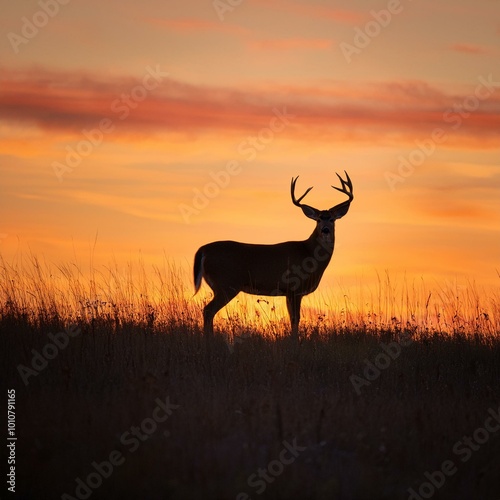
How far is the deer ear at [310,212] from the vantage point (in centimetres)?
1684

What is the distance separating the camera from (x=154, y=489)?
6594 millimetres

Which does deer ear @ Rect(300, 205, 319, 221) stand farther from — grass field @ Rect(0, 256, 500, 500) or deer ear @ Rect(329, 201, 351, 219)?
grass field @ Rect(0, 256, 500, 500)

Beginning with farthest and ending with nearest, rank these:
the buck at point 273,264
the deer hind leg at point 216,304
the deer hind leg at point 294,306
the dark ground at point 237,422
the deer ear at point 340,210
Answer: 1. the deer ear at point 340,210
2. the buck at point 273,264
3. the deer hind leg at point 294,306
4. the deer hind leg at point 216,304
5. the dark ground at point 237,422

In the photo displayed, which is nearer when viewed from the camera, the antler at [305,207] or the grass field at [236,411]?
the grass field at [236,411]

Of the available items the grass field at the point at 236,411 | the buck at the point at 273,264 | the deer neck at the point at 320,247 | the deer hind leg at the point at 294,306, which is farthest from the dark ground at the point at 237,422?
the deer neck at the point at 320,247

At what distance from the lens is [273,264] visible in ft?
54.7

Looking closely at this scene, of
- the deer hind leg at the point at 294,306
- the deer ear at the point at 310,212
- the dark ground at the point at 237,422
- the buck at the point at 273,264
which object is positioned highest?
the deer ear at the point at 310,212

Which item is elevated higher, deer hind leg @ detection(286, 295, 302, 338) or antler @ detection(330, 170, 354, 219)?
antler @ detection(330, 170, 354, 219)

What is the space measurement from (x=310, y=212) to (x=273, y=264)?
48.0 inches

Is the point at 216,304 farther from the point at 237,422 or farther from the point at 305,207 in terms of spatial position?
the point at 237,422

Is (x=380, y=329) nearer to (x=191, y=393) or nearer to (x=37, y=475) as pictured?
(x=191, y=393)

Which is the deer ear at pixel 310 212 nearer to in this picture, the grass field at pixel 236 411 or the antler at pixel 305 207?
the antler at pixel 305 207

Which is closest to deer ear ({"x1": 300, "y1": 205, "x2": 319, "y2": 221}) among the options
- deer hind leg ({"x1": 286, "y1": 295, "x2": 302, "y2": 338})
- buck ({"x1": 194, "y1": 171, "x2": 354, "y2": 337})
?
buck ({"x1": 194, "y1": 171, "x2": 354, "y2": 337})

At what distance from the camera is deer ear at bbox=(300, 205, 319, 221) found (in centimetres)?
1684
